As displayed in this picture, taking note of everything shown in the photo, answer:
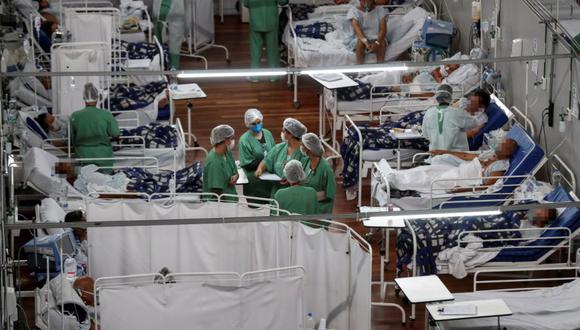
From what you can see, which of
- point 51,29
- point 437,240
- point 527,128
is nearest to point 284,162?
point 437,240

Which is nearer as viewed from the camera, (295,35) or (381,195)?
(381,195)

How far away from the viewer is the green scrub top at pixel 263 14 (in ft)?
51.2

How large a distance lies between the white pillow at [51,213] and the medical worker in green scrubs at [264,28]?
5495mm

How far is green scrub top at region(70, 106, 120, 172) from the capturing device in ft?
40.1

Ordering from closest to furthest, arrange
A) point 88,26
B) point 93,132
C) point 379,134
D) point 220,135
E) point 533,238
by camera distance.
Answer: point 533,238, point 220,135, point 93,132, point 379,134, point 88,26

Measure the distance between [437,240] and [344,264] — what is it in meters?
1.34

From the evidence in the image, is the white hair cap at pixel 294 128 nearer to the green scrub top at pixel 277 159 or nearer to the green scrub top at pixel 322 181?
the green scrub top at pixel 277 159

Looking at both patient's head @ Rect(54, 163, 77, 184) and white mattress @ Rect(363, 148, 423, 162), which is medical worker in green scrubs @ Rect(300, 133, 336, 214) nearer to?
white mattress @ Rect(363, 148, 423, 162)

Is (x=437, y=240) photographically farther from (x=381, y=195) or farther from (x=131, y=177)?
(x=131, y=177)

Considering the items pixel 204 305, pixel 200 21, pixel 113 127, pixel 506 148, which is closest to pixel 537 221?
pixel 506 148

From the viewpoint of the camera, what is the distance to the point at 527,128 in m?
12.3

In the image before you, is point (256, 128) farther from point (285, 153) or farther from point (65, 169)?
point (65, 169)

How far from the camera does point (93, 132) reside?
12.3 meters

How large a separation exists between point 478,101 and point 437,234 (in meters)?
2.35
